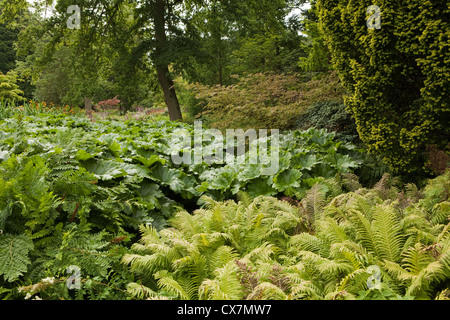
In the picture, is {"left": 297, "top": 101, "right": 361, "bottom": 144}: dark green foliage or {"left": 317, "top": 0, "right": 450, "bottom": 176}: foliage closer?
{"left": 317, "top": 0, "right": 450, "bottom": 176}: foliage

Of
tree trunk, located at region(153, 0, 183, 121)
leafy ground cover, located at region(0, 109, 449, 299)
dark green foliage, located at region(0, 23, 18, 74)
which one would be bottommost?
leafy ground cover, located at region(0, 109, 449, 299)

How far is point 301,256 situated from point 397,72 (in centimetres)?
296

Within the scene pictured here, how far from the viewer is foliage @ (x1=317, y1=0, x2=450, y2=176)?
3.44 m

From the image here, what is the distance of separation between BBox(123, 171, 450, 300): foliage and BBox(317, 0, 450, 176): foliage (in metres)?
1.07

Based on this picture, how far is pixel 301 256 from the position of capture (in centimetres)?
231

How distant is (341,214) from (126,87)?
12.7 m

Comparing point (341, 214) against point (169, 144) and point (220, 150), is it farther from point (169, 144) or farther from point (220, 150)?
point (169, 144)

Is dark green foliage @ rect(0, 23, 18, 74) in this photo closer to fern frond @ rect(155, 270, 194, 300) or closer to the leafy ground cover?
the leafy ground cover

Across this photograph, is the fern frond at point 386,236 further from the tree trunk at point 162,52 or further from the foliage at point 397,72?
the tree trunk at point 162,52

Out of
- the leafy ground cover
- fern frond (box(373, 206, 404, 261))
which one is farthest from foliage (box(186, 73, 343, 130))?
fern frond (box(373, 206, 404, 261))

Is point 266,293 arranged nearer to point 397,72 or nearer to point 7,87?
point 397,72

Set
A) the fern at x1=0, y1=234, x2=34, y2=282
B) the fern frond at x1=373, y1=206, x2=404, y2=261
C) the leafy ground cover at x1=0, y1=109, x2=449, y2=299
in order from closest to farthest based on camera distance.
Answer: the fern at x1=0, y1=234, x2=34, y2=282 < the leafy ground cover at x1=0, y1=109, x2=449, y2=299 < the fern frond at x1=373, y1=206, x2=404, y2=261

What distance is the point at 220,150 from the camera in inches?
197
